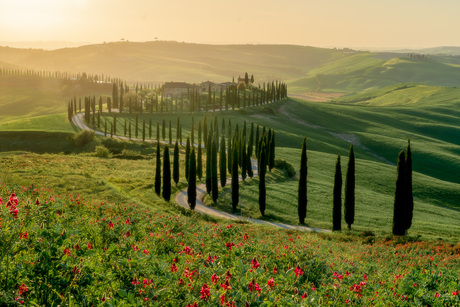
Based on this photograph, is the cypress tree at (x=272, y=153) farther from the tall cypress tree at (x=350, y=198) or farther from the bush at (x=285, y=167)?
the tall cypress tree at (x=350, y=198)

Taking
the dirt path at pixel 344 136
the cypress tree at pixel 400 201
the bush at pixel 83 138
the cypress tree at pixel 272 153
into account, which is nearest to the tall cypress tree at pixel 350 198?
the cypress tree at pixel 400 201

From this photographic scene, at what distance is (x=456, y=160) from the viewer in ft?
407

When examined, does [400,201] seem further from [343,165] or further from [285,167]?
[343,165]

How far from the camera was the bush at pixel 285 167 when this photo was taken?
8388 centimetres

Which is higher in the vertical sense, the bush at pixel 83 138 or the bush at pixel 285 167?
the bush at pixel 83 138

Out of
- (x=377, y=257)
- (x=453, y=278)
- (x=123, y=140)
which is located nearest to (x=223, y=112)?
(x=123, y=140)

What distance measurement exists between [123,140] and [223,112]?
5522 cm

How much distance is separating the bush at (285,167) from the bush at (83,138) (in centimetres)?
5674

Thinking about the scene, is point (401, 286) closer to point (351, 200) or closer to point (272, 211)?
point (351, 200)

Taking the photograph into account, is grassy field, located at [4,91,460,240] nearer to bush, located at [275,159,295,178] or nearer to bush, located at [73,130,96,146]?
bush, located at [73,130,96,146]

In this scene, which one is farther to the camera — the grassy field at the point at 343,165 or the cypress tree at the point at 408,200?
the grassy field at the point at 343,165

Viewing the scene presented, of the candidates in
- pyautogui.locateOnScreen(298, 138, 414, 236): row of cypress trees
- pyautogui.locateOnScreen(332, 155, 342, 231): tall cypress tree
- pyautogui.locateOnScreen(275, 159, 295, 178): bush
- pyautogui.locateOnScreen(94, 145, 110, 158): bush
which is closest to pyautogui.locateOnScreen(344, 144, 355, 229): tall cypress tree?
pyautogui.locateOnScreen(298, 138, 414, 236): row of cypress trees

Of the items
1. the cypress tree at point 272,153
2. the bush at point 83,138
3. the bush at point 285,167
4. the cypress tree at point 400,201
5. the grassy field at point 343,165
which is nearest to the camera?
the cypress tree at point 400,201

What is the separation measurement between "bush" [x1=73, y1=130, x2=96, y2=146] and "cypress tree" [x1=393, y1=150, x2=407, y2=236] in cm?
8830
